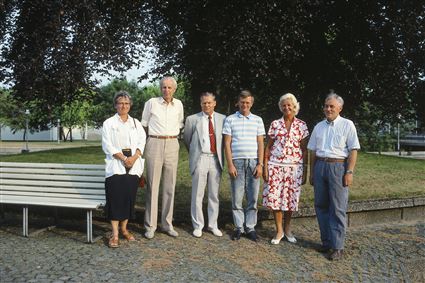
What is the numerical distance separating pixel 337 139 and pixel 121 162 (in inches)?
103

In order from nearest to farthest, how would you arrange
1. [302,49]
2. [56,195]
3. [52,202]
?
[52,202] < [56,195] < [302,49]

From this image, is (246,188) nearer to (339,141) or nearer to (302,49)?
(339,141)

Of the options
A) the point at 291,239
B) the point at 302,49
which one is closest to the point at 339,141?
the point at 291,239

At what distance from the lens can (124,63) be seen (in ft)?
33.9

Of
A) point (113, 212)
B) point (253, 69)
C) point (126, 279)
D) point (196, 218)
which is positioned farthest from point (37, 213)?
point (253, 69)

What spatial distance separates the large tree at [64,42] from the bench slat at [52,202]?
366 centimetres

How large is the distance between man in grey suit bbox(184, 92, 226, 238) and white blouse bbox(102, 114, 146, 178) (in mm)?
762

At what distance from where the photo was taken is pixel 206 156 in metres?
6.23

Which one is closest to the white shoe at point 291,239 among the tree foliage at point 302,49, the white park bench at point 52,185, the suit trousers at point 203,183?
the suit trousers at point 203,183

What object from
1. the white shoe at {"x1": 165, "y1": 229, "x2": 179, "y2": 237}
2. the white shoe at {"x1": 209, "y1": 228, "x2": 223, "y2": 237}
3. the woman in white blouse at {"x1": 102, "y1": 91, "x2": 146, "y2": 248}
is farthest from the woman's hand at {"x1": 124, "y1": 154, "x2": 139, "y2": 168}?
the white shoe at {"x1": 209, "y1": 228, "x2": 223, "y2": 237}

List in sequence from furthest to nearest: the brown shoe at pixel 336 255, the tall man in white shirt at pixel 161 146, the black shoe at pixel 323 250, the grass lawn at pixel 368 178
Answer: the grass lawn at pixel 368 178, the tall man in white shirt at pixel 161 146, the black shoe at pixel 323 250, the brown shoe at pixel 336 255

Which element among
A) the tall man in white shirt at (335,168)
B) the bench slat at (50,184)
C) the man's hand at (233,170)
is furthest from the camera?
the bench slat at (50,184)

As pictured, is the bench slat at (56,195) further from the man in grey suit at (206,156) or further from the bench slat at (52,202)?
the man in grey suit at (206,156)

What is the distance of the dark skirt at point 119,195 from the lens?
5750 millimetres
